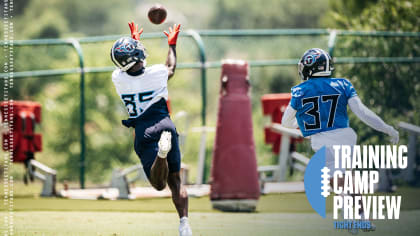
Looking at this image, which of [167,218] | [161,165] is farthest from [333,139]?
[167,218]

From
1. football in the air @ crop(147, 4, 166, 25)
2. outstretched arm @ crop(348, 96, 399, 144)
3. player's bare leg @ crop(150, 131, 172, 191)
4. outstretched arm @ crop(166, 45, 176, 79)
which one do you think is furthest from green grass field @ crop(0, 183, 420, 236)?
football in the air @ crop(147, 4, 166, 25)

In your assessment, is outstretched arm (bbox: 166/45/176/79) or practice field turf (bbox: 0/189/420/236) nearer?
outstretched arm (bbox: 166/45/176/79)

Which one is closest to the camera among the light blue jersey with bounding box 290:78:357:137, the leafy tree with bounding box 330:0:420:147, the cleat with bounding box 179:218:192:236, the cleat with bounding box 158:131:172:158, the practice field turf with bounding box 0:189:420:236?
the cleat with bounding box 158:131:172:158

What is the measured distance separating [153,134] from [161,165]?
336 mm

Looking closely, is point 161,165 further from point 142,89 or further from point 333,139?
point 333,139

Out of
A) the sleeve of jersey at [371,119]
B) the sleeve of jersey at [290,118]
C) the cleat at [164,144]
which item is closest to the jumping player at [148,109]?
the cleat at [164,144]

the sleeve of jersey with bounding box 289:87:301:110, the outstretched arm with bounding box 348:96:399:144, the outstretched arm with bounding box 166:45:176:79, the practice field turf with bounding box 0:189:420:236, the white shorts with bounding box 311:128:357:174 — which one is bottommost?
the practice field turf with bounding box 0:189:420:236

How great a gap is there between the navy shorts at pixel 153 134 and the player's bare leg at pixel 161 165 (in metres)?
0.15

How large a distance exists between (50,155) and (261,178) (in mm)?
11049

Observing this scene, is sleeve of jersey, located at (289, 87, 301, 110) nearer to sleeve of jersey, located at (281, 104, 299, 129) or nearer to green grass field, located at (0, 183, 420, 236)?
sleeve of jersey, located at (281, 104, 299, 129)

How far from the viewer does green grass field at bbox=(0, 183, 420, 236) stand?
6.80m

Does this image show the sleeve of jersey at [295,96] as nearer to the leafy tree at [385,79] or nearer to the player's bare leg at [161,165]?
the player's bare leg at [161,165]

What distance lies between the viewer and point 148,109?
20.3ft

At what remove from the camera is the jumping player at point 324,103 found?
6359 mm
